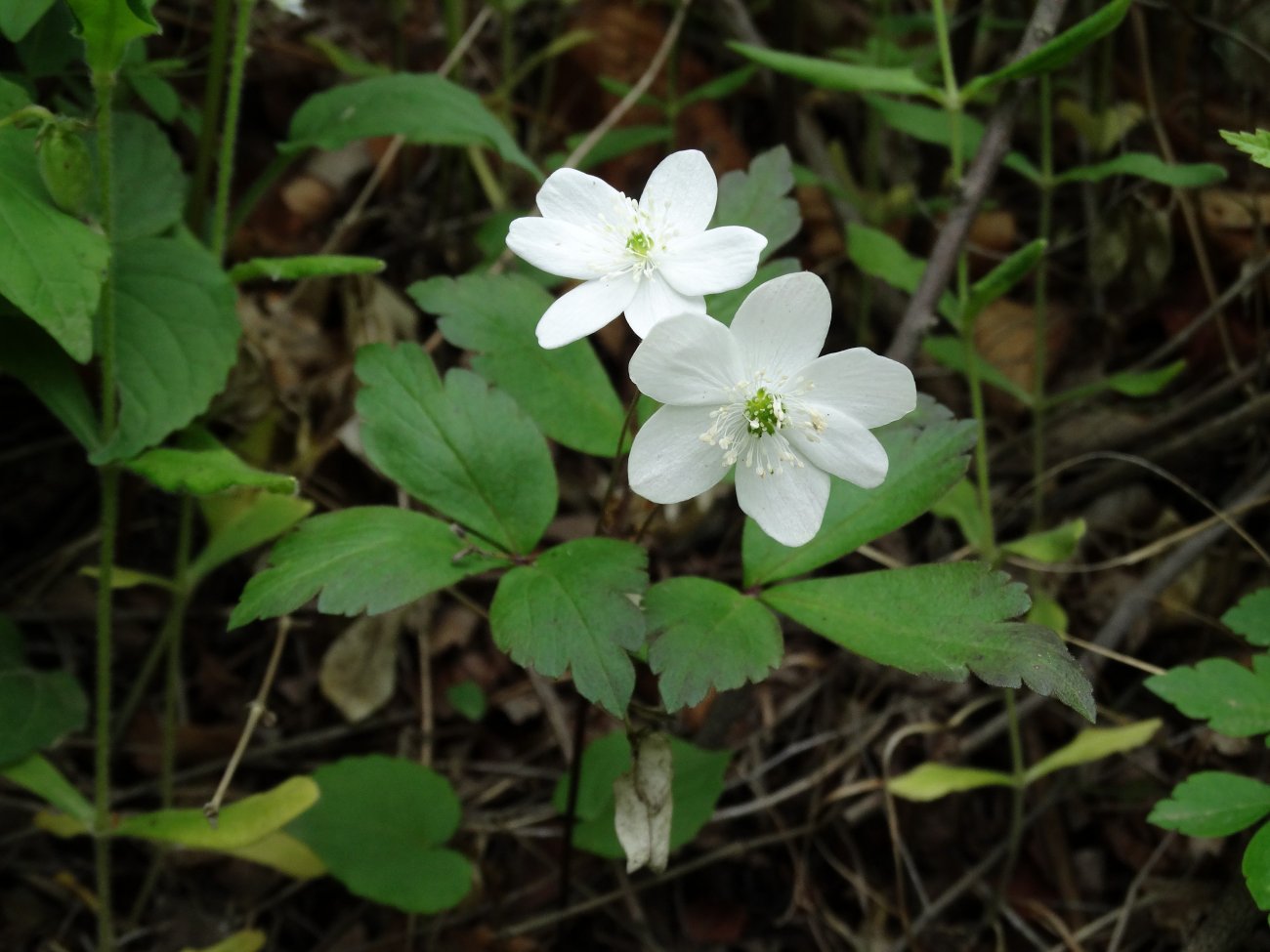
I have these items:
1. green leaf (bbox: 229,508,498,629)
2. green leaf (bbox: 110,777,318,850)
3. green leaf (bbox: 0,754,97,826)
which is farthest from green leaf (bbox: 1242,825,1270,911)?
green leaf (bbox: 0,754,97,826)

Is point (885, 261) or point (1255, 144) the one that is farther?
point (885, 261)

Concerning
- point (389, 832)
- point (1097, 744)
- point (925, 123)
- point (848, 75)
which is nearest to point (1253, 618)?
point (1097, 744)

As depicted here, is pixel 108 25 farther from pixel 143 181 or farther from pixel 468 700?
pixel 468 700

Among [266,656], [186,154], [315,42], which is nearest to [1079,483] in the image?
[266,656]

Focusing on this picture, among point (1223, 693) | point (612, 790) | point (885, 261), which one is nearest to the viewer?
point (1223, 693)

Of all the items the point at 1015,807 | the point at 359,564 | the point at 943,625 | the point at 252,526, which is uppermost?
the point at 359,564

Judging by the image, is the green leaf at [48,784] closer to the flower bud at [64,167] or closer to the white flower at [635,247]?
the flower bud at [64,167]
